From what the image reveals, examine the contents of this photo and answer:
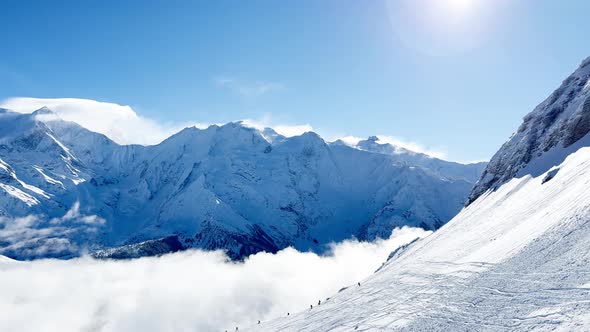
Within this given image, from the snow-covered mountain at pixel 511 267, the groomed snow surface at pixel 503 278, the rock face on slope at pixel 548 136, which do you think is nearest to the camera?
the groomed snow surface at pixel 503 278

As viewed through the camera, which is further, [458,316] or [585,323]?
[458,316]

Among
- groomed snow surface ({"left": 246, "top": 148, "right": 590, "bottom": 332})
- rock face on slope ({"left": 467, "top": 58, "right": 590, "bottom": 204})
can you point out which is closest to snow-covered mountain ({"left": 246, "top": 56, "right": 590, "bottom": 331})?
groomed snow surface ({"left": 246, "top": 148, "right": 590, "bottom": 332})

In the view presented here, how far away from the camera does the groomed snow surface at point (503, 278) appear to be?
36.5 metres

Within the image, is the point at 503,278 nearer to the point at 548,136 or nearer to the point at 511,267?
the point at 511,267

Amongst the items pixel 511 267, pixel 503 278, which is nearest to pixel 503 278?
pixel 503 278

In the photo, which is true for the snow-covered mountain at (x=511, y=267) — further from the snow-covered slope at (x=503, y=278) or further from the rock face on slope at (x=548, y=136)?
the rock face on slope at (x=548, y=136)

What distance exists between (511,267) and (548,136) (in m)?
62.0

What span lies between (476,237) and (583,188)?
16.7m

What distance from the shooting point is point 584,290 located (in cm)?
3503

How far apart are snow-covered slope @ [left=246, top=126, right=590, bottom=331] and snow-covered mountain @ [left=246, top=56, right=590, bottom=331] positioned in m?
0.12

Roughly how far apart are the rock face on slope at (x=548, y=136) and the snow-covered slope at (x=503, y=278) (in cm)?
902

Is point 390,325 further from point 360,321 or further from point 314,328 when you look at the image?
point 314,328

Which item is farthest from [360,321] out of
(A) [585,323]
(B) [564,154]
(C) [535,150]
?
(C) [535,150]

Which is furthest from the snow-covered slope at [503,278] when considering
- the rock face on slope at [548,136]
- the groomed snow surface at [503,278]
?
the rock face on slope at [548,136]
